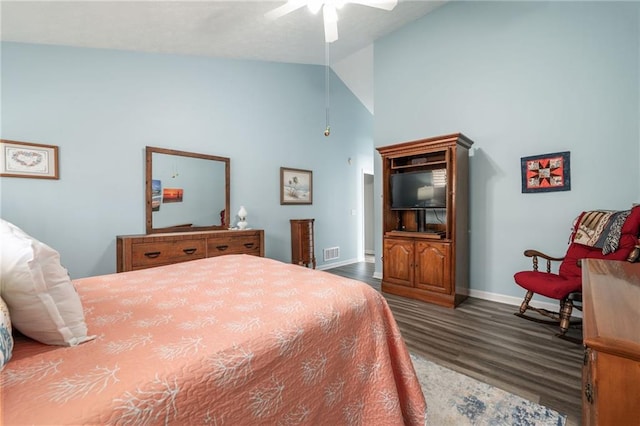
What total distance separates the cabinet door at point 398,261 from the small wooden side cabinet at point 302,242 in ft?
4.59

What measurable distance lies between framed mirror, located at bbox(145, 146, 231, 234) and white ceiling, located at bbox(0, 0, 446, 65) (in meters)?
1.20

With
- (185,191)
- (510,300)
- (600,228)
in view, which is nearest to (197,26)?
(185,191)

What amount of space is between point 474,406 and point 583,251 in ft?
6.47

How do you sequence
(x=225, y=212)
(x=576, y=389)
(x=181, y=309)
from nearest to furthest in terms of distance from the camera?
(x=181, y=309) < (x=576, y=389) < (x=225, y=212)

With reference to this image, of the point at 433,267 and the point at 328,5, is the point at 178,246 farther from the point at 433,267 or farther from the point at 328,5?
the point at 433,267

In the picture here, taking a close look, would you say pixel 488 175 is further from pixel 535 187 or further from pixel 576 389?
pixel 576 389

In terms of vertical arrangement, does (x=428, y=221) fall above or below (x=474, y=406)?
above

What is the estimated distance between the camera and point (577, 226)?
2594 millimetres

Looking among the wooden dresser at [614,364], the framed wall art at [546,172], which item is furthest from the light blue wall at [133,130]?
the wooden dresser at [614,364]

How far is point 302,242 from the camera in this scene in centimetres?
462

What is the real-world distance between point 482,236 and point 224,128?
12.4ft

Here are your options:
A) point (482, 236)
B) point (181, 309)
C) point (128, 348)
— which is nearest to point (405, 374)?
point (181, 309)

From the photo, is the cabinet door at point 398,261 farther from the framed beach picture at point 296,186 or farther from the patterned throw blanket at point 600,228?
the framed beach picture at point 296,186

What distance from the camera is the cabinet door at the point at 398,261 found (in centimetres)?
350
